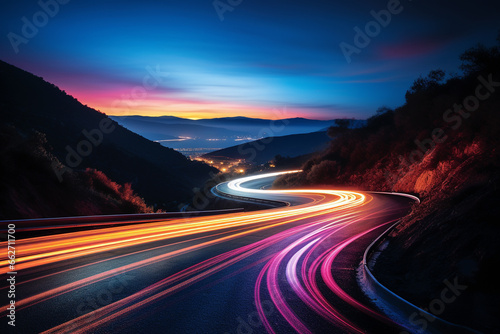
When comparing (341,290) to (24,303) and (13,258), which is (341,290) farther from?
(13,258)

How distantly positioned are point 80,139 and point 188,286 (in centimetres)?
6061

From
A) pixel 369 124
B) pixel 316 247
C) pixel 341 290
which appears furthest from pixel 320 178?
pixel 341 290

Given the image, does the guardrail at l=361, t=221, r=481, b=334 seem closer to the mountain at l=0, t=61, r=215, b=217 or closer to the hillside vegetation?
the hillside vegetation

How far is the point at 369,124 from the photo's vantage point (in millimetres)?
50406

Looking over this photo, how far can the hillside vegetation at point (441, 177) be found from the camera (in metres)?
4.73

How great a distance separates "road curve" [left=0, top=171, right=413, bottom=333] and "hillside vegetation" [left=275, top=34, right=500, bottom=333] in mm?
1092

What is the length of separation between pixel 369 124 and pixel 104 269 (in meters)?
50.8

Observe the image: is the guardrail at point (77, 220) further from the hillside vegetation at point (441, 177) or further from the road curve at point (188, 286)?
the hillside vegetation at point (441, 177)

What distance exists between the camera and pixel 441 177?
63.5 ft

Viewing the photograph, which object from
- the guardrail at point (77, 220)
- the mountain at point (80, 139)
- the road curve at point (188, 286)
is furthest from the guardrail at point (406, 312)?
the mountain at point (80, 139)

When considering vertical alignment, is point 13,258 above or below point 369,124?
below

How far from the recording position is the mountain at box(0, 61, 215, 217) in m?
48.4

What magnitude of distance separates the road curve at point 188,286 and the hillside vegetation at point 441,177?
1092 mm

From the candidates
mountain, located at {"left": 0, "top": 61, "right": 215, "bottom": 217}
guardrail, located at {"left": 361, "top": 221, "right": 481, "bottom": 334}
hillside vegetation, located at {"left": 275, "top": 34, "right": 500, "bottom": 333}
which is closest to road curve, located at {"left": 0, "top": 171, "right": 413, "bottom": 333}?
guardrail, located at {"left": 361, "top": 221, "right": 481, "bottom": 334}
